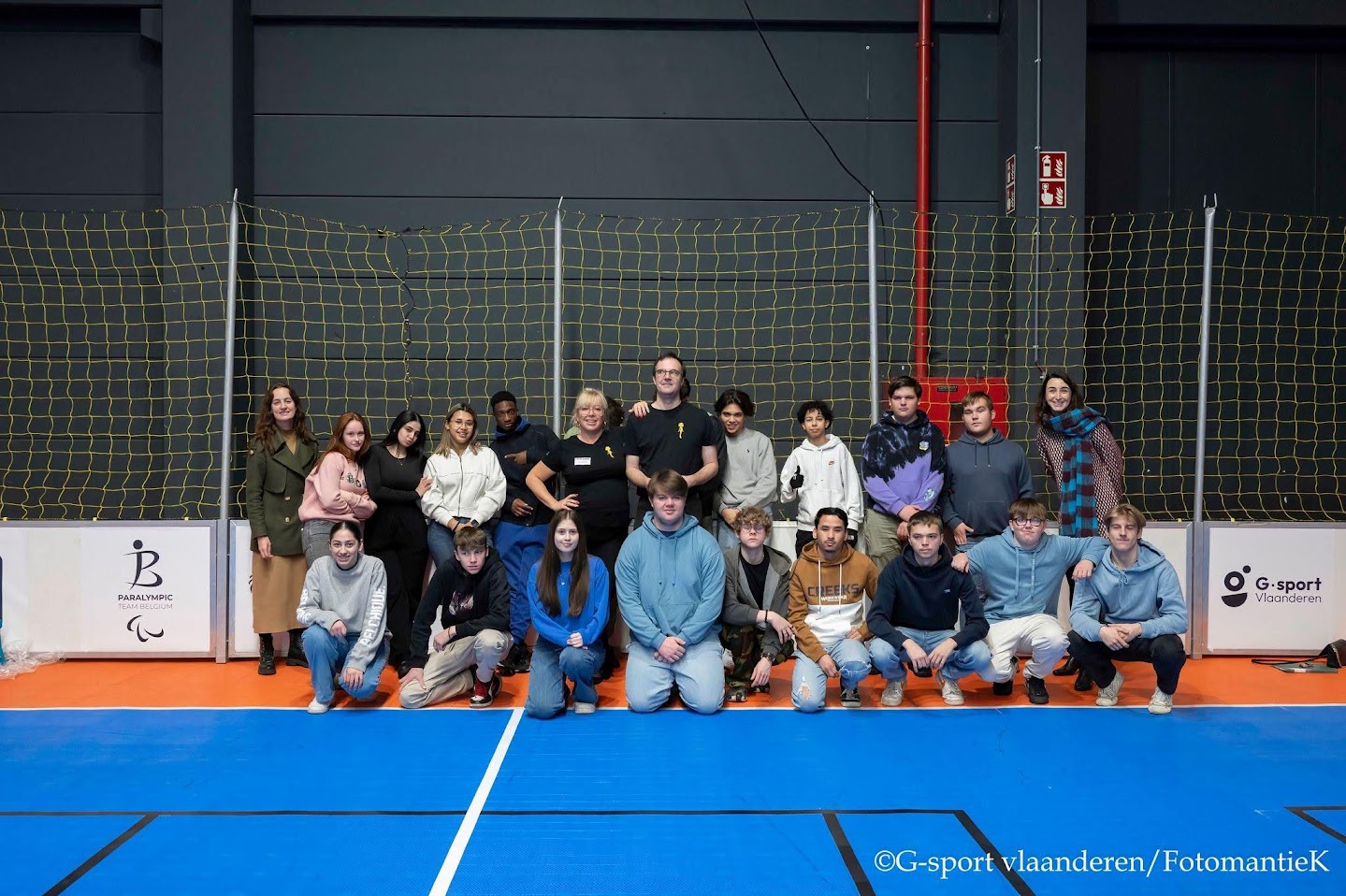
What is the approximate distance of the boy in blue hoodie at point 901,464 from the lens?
Answer: 549 cm

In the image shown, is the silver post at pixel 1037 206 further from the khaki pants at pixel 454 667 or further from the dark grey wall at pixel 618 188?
the khaki pants at pixel 454 667

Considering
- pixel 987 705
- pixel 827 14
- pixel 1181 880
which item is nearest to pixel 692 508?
pixel 987 705

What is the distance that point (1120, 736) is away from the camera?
14.8ft

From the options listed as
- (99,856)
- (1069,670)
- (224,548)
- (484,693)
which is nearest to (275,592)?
(224,548)

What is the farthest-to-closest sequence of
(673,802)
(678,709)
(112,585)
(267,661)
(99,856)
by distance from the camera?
(112,585), (267,661), (678,709), (673,802), (99,856)

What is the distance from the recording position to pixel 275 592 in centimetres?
578

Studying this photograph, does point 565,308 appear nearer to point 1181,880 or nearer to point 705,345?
point 705,345

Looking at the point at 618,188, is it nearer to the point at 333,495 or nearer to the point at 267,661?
the point at 333,495

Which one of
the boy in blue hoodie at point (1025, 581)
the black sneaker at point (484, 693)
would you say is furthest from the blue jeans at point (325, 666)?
the boy in blue hoodie at point (1025, 581)

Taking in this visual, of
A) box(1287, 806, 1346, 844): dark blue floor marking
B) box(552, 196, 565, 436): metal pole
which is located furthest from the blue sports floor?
box(552, 196, 565, 436): metal pole

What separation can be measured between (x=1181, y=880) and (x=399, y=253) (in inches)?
249

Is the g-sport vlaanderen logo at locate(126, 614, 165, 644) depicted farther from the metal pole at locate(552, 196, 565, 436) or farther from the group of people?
the metal pole at locate(552, 196, 565, 436)

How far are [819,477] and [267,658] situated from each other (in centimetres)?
327

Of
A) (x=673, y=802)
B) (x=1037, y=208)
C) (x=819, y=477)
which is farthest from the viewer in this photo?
(x=1037, y=208)
